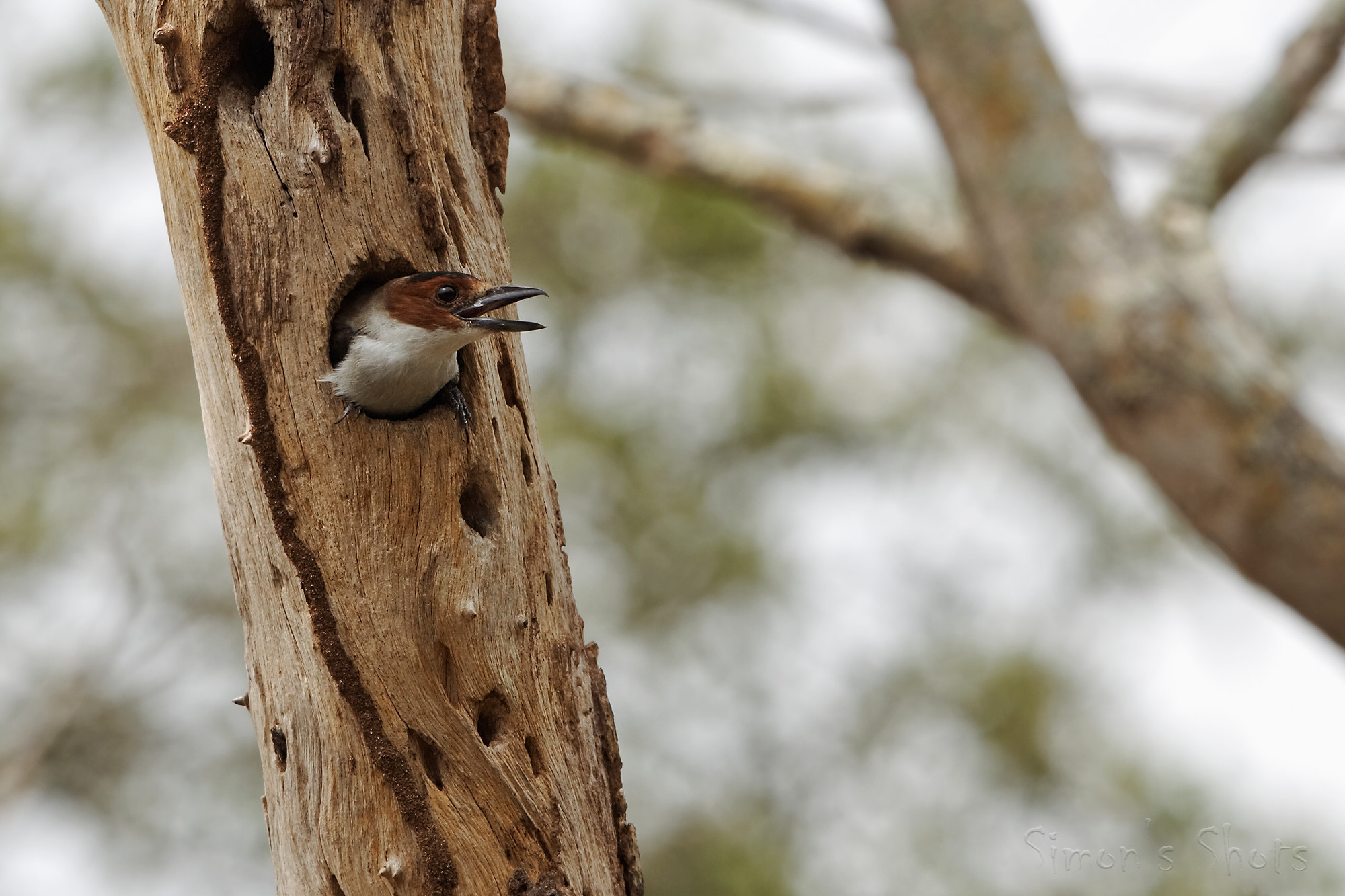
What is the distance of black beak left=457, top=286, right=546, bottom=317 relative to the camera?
2.41m

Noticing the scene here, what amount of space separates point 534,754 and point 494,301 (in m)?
0.96

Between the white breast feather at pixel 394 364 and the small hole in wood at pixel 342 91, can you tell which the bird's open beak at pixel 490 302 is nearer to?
the white breast feather at pixel 394 364

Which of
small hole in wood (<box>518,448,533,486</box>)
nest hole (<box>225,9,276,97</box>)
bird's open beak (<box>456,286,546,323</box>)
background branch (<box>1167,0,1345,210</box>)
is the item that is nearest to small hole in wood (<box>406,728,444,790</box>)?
small hole in wood (<box>518,448,533,486</box>)

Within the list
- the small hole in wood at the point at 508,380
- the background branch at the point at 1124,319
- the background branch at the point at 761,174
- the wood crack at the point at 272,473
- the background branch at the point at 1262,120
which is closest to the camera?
the wood crack at the point at 272,473

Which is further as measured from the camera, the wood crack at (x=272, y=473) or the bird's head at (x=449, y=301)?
the bird's head at (x=449, y=301)

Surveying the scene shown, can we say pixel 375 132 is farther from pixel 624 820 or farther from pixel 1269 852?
pixel 1269 852

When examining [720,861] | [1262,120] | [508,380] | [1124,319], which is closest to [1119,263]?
[1124,319]

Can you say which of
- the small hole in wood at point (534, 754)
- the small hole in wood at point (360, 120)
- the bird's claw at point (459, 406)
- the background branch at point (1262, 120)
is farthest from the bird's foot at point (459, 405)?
the background branch at point (1262, 120)

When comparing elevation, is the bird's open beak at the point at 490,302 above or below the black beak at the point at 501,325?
above

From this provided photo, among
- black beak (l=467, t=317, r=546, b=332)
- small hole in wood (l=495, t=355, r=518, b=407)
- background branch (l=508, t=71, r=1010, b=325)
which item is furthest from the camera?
background branch (l=508, t=71, r=1010, b=325)

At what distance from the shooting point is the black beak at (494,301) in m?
2.41

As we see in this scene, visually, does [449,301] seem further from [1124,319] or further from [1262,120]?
[1262,120]

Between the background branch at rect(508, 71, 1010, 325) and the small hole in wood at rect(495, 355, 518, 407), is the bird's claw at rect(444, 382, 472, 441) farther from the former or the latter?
the background branch at rect(508, 71, 1010, 325)

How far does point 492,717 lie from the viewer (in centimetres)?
230
